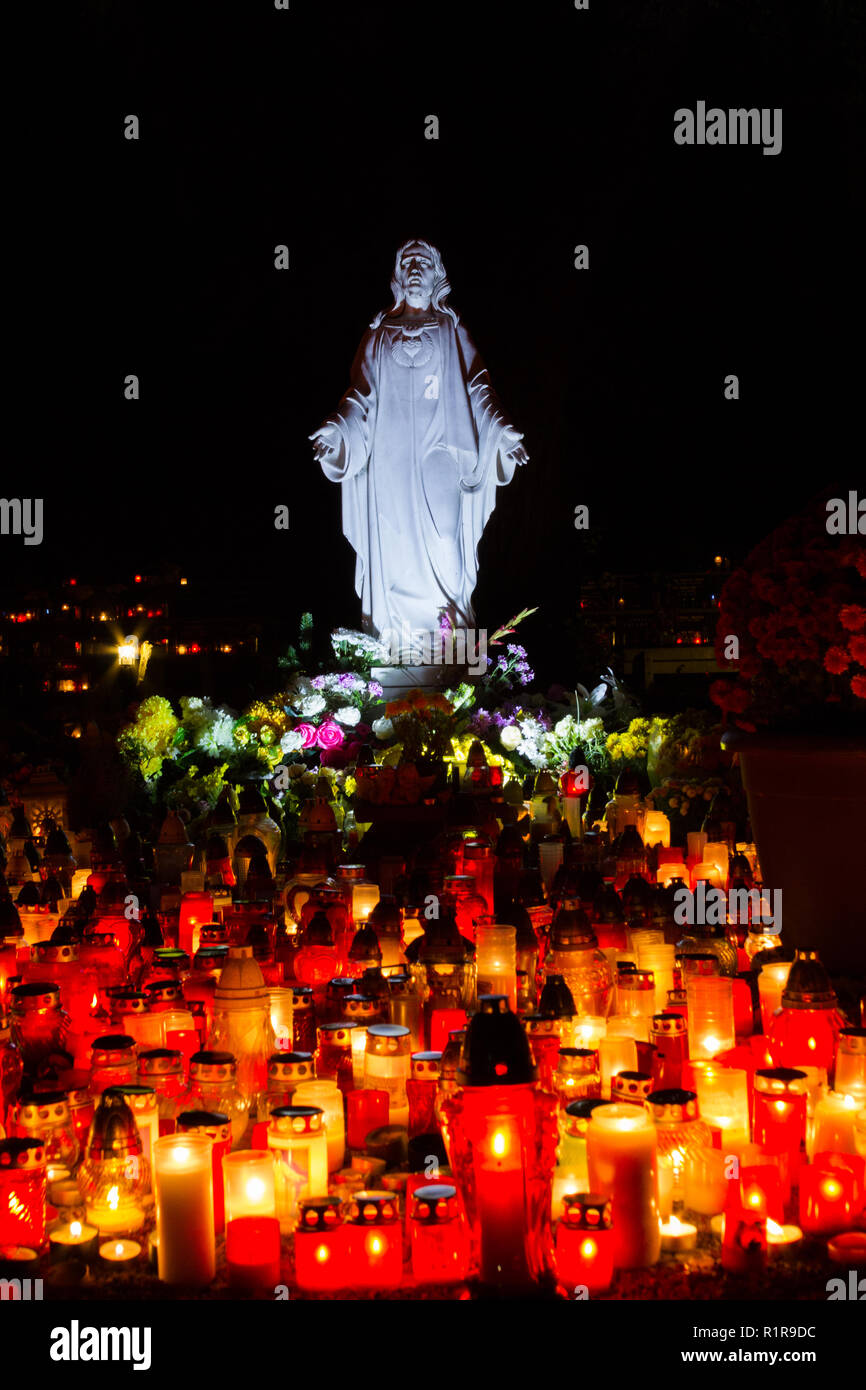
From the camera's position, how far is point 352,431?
727 cm

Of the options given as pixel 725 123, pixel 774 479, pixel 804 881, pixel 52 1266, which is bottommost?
pixel 52 1266

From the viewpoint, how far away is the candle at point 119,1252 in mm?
1929

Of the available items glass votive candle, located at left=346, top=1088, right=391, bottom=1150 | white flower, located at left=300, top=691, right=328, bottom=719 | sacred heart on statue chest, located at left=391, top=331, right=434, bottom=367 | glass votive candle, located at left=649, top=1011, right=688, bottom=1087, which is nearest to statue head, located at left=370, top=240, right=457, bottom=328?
sacred heart on statue chest, located at left=391, top=331, right=434, bottom=367

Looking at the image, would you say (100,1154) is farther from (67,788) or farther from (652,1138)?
(67,788)

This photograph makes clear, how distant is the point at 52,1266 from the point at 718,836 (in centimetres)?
288

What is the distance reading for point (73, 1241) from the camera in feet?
6.54

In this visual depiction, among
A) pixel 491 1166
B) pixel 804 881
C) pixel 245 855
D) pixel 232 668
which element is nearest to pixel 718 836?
pixel 804 881

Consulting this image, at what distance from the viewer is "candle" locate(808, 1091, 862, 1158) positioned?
6.86 feet

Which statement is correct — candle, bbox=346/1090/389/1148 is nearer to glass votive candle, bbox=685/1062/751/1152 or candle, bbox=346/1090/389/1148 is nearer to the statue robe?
glass votive candle, bbox=685/1062/751/1152

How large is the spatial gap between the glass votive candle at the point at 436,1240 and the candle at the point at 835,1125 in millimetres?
671

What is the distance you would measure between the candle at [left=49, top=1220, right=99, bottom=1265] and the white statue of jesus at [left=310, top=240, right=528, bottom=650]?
5471 millimetres

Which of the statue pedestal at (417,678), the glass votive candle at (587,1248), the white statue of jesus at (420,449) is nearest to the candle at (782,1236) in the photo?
the glass votive candle at (587,1248)

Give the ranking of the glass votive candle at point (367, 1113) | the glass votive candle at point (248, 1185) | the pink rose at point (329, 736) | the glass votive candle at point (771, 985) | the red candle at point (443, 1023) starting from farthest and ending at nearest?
the pink rose at point (329, 736)
the glass votive candle at point (771, 985)
the red candle at point (443, 1023)
the glass votive candle at point (367, 1113)
the glass votive candle at point (248, 1185)

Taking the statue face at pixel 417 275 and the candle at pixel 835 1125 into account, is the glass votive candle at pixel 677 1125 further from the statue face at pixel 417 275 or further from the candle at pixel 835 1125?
the statue face at pixel 417 275
